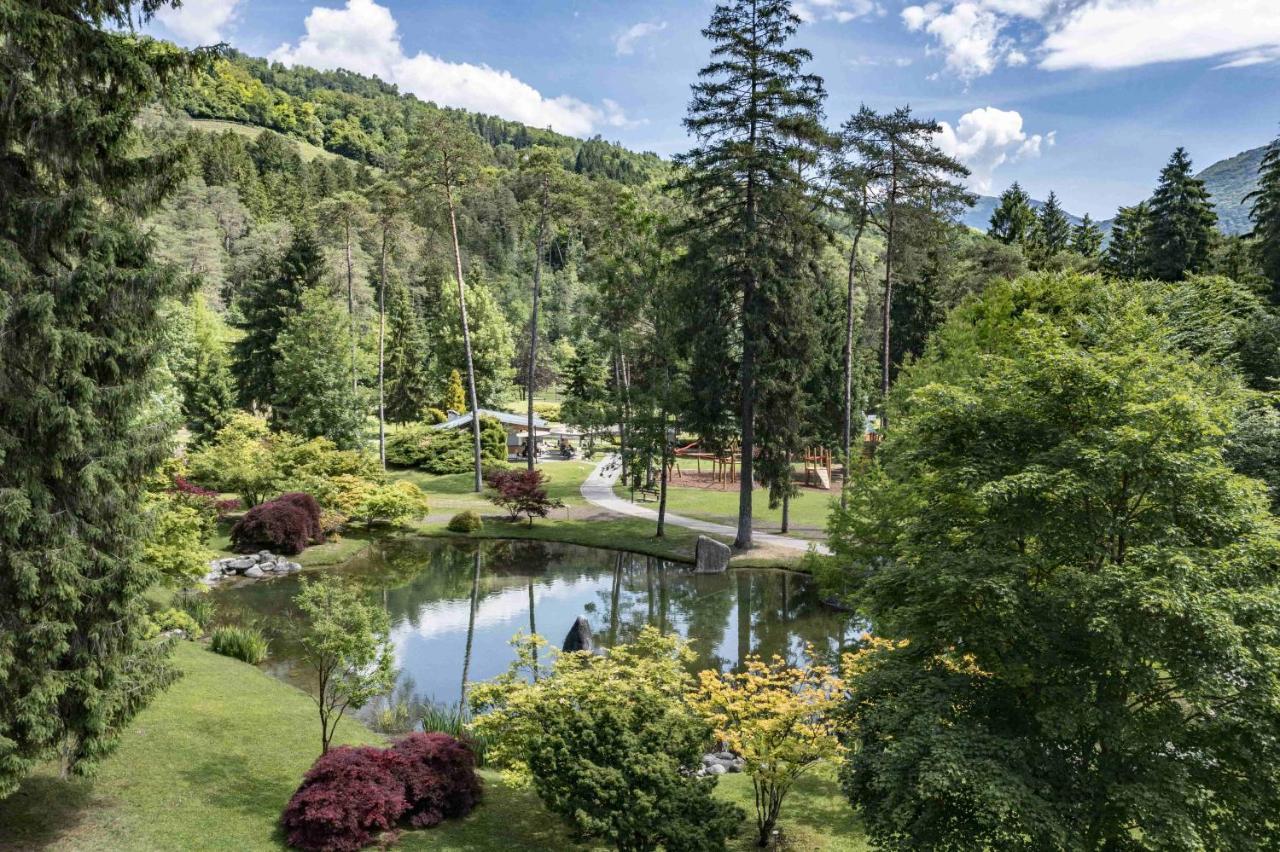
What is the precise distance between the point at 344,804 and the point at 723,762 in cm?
623

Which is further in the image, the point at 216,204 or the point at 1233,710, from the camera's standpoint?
the point at 216,204

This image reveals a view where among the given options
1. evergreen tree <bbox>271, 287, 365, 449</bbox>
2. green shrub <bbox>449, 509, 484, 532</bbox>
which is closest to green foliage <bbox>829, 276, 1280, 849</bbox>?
green shrub <bbox>449, 509, 484, 532</bbox>

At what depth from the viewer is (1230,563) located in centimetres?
695

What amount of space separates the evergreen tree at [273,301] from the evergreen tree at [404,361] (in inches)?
416

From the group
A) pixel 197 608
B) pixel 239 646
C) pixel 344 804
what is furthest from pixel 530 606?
pixel 344 804

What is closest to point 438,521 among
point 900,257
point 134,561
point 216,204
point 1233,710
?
point 900,257

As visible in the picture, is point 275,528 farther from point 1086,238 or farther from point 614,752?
point 1086,238

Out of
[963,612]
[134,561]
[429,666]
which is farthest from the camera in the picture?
[429,666]

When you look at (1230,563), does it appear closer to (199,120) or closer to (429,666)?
(429,666)

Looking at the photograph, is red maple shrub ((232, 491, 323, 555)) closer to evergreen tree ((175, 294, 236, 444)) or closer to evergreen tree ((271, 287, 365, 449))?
evergreen tree ((271, 287, 365, 449))

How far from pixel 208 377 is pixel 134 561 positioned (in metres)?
34.1

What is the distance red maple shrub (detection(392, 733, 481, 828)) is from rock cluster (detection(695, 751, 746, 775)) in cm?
398

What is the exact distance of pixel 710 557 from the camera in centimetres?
2628

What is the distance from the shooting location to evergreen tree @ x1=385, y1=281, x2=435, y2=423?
170 feet
